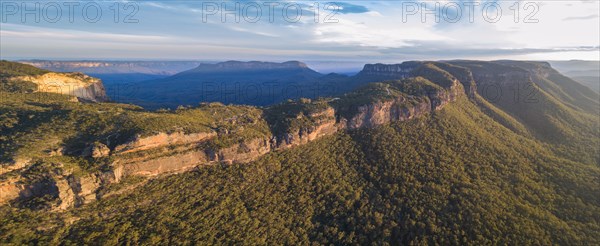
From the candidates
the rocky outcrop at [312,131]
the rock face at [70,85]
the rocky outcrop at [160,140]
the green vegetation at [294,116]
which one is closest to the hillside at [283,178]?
the rocky outcrop at [160,140]

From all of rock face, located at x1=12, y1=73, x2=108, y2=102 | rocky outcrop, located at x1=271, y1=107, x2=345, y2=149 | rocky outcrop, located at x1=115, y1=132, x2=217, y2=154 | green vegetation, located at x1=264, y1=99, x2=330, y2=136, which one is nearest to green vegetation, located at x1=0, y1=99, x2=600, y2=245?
rocky outcrop, located at x1=271, y1=107, x2=345, y2=149

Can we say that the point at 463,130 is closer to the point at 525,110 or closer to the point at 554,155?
the point at 554,155

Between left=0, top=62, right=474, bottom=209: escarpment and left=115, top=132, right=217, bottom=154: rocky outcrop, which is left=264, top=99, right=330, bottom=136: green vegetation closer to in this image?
left=0, top=62, right=474, bottom=209: escarpment

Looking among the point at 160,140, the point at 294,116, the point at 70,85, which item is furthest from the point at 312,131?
the point at 70,85

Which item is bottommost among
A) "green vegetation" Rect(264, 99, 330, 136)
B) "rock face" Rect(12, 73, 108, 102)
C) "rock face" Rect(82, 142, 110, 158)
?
"rock face" Rect(82, 142, 110, 158)

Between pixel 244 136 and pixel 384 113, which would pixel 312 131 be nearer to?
pixel 244 136

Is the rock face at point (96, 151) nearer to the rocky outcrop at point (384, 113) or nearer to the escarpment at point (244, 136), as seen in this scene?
the escarpment at point (244, 136)

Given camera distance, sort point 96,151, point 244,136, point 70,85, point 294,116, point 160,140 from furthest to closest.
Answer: point 70,85
point 294,116
point 244,136
point 160,140
point 96,151
